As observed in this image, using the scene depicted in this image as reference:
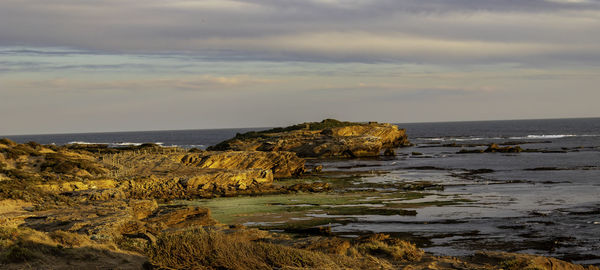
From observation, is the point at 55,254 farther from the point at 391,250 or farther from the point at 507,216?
the point at 507,216

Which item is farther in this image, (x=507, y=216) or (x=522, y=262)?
(x=507, y=216)

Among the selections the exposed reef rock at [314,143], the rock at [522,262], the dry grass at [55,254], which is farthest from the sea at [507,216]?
the exposed reef rock at [314,143]

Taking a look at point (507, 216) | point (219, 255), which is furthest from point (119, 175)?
point (219, 255)

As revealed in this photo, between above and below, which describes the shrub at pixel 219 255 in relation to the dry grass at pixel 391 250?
above

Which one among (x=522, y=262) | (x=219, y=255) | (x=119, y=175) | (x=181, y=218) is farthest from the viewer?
(x=119, y=175)

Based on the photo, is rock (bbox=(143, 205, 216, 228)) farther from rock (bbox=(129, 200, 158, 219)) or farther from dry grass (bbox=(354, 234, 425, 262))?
dry grass (bbox=(354, 234, 425, 262))

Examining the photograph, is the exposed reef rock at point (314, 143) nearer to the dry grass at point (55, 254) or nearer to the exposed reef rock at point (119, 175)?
the exposed reef rock at point (119, 175)

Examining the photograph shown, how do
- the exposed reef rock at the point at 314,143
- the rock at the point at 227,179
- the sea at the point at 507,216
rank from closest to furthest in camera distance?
the sea at the point at 507,216
the rock at the point at 227,179
the exposed reef rock at the point at 314,143

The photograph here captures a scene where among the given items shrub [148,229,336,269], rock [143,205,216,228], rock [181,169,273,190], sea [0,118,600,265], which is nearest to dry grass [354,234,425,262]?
sea [0,118,600,265]

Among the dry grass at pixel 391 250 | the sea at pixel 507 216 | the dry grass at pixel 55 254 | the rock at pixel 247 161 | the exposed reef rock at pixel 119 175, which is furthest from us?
the rock at pixel 247 161

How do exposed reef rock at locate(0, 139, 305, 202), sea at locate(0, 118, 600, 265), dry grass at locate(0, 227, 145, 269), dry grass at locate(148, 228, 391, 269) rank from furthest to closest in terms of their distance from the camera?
exposed reef rock at locate(0, 139, 305, 202), sea at locate(0, 118, 600, 265), dry grass at locate(0, 227, 145, 269), dry grass at locate(148, 228, 391, 269)

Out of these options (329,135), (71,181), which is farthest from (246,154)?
(329,135)

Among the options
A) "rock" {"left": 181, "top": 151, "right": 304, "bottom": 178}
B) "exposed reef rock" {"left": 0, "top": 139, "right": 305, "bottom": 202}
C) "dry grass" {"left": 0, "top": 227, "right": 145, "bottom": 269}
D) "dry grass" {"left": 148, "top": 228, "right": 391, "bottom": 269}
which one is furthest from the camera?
"rock" {"left": 181, "top": 151, "right": 304, "bottom": 178}

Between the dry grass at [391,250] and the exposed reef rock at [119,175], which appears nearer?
the dry grass at [391,250]
